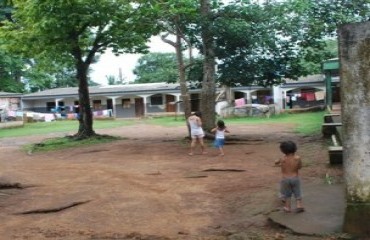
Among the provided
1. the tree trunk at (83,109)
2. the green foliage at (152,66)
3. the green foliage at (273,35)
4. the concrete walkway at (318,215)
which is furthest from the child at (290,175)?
the green foliage at (152,66)

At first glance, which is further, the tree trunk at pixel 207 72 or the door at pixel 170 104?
the door at pixel 170 104

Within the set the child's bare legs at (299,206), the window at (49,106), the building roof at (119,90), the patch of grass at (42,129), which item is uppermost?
the building roof at (119,90)

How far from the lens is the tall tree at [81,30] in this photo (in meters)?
18.5

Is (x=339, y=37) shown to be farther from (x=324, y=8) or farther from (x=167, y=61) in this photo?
(x=167, y=61)

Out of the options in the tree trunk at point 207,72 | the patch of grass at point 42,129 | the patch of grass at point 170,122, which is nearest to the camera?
the tree trunk at point 207,72

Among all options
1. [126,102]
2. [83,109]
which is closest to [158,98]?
[126,102]

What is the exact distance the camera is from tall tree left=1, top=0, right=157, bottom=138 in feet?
60.7

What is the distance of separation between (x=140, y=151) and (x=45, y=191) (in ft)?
23.0

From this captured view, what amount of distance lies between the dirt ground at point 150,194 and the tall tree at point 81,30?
20.1 ft

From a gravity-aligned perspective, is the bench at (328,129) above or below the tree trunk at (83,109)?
below

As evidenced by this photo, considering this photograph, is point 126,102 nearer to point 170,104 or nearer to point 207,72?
point 170,104

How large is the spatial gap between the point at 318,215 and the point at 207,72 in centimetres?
1264

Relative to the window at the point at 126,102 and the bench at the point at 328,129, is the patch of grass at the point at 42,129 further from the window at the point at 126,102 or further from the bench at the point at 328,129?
the bench at the point at 328,129

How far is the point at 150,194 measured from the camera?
9109 mm
